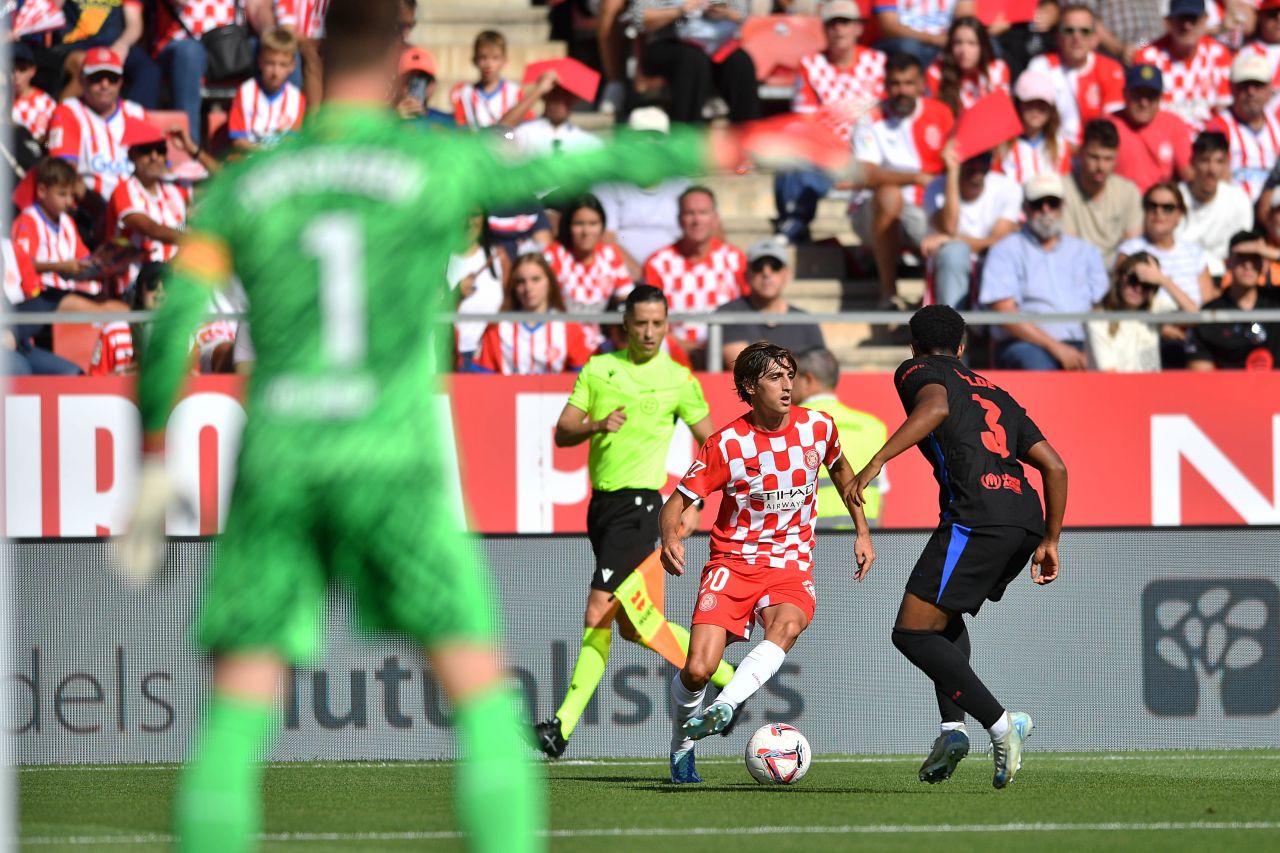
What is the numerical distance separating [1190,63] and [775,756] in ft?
31.1

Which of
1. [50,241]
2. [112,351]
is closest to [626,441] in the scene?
[112,351]

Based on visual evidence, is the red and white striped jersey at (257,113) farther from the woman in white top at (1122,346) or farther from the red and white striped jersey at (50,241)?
the woman in white top at (1122,346)

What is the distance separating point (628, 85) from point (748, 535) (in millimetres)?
7609

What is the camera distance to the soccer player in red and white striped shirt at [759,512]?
30.0 feet

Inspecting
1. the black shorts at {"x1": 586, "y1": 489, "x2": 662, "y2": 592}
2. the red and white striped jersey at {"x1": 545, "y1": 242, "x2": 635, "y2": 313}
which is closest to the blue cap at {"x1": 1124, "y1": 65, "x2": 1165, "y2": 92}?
the red and white striped jersey at {"x1": 545, "y1": 242, "x2": 635, "y2": 313}

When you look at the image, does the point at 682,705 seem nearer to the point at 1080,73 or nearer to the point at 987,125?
the point at 987,125

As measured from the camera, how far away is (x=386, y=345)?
4.36m

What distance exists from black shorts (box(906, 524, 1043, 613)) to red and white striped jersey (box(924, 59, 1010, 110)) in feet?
23.9

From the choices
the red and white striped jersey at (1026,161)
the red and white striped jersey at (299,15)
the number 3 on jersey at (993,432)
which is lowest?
the number 3 on jersey at (993,432)

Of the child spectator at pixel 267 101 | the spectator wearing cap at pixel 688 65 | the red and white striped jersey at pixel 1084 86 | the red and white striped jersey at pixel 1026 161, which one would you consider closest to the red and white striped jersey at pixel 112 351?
the child spectator at pixel 267 101

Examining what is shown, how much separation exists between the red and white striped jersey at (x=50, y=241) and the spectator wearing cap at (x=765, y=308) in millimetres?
4230

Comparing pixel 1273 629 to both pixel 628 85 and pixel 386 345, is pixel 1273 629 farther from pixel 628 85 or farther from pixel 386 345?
pixel 386 345

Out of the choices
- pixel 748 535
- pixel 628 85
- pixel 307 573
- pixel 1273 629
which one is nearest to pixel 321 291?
pixel 307 573

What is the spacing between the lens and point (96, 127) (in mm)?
14758
